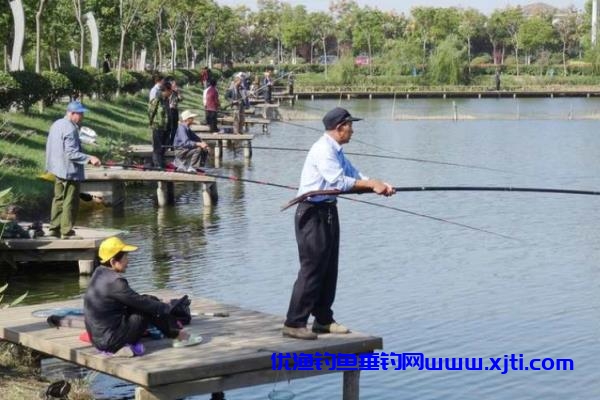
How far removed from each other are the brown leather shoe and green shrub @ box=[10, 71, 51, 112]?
16.8 m

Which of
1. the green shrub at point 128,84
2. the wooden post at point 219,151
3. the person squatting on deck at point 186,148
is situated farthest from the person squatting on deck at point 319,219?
the green shrub at point 128,84

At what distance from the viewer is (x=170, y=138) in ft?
73.0

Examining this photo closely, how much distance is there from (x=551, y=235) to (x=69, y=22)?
117ft

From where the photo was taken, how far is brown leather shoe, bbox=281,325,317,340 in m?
8.91

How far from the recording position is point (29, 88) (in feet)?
84.6

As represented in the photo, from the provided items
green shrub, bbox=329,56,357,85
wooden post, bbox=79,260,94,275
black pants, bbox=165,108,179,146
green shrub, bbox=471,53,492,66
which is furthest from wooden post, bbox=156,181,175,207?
green shrub, bbox=471,53,492,66

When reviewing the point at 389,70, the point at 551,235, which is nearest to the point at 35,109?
the point at 551,235

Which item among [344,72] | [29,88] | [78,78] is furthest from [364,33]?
[29,88]

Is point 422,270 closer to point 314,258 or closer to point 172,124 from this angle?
point 314,258

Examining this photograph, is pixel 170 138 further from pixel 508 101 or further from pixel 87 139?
pixel 508 101

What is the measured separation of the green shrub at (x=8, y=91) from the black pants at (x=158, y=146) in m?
3.86

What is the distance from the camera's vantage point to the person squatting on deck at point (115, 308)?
856 centimetres

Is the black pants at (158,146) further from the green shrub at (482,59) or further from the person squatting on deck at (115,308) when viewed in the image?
the green shrub at (482,59)

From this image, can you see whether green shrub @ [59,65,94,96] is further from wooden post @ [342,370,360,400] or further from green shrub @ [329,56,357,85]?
Answer: green shrub @ [329,56,357,85]
